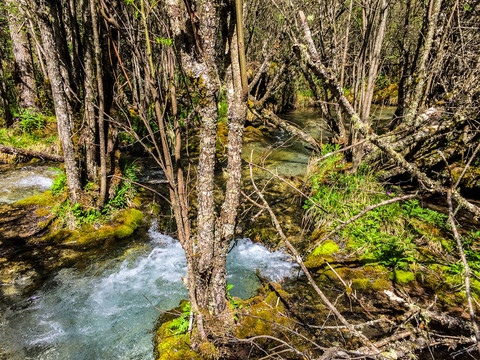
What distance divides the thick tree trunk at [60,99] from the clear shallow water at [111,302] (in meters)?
1.53

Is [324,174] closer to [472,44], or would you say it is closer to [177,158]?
[472,44]

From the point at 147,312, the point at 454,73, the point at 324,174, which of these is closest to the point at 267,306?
the point at 147,312

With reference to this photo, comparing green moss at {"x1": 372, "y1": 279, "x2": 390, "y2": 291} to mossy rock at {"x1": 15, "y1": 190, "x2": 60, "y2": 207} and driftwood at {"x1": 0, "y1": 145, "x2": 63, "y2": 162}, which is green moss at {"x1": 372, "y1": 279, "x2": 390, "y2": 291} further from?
driftwood at {"x1": 0, "y1": 145, "x2": 63, "y2": 162}

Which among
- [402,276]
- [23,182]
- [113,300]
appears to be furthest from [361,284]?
[23,182]

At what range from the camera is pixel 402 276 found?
3.14 m

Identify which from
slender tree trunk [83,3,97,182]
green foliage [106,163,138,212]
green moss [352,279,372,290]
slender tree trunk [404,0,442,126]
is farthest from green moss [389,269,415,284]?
slender tree trunk [83,3,97,182]

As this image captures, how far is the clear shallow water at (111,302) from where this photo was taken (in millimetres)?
2682

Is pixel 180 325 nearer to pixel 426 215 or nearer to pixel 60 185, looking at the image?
pixel 426 215

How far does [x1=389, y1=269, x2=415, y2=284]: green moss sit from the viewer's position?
3.09 m

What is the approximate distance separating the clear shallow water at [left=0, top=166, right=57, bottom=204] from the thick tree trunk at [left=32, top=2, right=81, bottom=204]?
1370 millimetres

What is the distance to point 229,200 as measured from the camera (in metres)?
2.11

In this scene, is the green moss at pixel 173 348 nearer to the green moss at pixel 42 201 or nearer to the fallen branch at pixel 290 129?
the green moss at pixel 42 201

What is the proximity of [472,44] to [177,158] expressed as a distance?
5.76 metres

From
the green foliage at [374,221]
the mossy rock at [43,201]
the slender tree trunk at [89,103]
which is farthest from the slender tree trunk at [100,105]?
the green foliage at [374,221]
